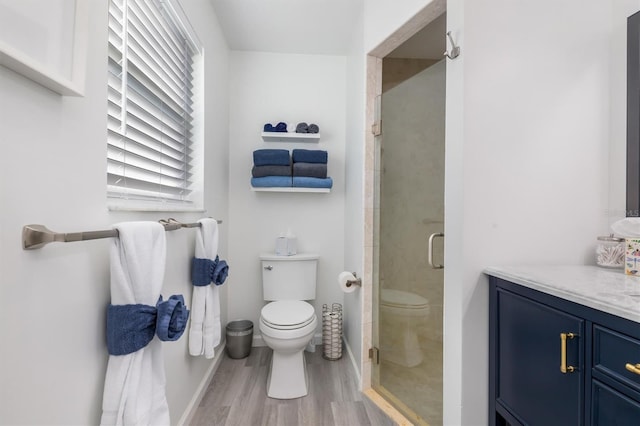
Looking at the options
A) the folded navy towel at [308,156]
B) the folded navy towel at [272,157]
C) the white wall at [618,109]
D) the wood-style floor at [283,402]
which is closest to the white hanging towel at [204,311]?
the wood-style floor at [283,402]

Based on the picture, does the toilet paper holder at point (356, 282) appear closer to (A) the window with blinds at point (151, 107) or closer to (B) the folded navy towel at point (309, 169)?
(B) the folded navy towel at point (309, 169)

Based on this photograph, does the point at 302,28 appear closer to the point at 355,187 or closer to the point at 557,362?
the point at 355,187

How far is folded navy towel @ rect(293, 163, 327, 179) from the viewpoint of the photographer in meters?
2.29

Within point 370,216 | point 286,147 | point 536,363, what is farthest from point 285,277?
point 536,363

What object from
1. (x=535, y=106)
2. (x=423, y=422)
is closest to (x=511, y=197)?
(x=535, y=106)

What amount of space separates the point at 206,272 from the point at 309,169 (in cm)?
112

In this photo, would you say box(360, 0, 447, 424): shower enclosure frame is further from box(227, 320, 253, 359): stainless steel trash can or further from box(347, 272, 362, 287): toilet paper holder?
box(227, 320, 253, 359): stainless steel trash can

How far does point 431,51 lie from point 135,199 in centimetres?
212

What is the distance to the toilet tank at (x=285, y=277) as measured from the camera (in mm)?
2283

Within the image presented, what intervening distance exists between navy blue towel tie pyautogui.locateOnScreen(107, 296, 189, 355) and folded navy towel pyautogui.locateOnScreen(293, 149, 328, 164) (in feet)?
5.11

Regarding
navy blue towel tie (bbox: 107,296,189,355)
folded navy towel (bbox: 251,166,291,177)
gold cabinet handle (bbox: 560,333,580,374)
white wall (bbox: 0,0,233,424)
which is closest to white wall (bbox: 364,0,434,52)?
folded navy towel (bbox: 251,166,291,177)

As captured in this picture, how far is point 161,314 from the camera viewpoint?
891 mm

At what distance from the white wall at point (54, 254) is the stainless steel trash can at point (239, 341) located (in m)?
1.44

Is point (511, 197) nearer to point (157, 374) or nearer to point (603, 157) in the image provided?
point (603, 157)
